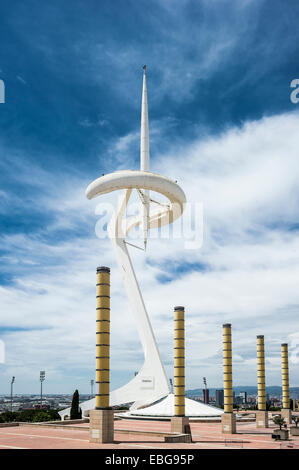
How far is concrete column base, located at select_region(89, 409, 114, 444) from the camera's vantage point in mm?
24906

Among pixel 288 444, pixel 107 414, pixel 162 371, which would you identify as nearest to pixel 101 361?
pixel 107 414

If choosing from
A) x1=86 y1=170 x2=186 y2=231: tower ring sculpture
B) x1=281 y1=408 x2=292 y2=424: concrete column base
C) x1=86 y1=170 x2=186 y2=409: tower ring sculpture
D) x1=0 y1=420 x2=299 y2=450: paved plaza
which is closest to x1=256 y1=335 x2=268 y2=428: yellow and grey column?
x1=281 y1=408 x2=292 y2=424: concrete column base

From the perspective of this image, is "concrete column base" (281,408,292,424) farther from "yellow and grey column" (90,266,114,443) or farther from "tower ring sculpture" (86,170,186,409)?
"yellow and grey column" (90,266,114,443)

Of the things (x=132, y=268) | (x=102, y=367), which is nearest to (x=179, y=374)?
(x=102, y=367)

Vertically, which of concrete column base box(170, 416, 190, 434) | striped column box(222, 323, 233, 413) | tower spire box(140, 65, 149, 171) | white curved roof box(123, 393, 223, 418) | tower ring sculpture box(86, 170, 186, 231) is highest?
Result: tower spire box(140, 65, 149, 171)

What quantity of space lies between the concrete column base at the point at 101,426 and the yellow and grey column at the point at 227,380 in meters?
10.2

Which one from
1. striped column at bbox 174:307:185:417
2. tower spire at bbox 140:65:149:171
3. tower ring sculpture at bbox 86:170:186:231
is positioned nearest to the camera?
striped column at bbox 174:307:185:417

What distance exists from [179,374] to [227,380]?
17.4ft

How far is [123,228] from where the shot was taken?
46438 millimetres

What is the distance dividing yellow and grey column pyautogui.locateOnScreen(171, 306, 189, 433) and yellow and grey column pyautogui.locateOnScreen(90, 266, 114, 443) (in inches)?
204

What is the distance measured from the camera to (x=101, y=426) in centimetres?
2494

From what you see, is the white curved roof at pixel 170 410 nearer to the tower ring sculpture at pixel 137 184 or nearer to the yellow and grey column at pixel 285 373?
the yellow and grey column at pixel 285 373
